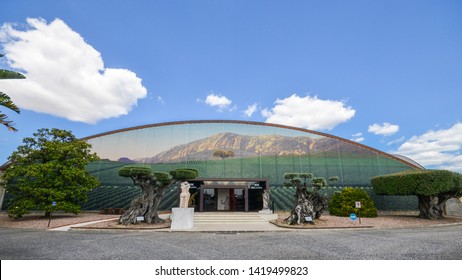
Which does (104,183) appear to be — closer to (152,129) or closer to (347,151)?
(152,129)

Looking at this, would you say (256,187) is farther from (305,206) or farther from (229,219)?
(305,206)

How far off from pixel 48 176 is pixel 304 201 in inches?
822

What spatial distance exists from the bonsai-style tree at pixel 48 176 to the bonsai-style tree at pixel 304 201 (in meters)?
17.5

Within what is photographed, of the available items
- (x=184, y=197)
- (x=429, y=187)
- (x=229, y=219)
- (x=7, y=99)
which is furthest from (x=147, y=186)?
(x=429, y=187)

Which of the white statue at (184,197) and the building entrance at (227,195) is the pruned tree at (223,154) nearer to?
the building entrance at (227,195)

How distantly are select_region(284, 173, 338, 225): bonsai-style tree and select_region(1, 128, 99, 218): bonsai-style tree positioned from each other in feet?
57.3

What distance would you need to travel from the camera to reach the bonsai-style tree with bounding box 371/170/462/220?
61.5 ft

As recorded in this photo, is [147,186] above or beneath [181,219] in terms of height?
above

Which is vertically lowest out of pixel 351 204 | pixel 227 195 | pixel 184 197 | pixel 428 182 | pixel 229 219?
pixel 229 219

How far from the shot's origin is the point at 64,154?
20172 mm

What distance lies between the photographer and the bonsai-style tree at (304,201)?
16.2 metres

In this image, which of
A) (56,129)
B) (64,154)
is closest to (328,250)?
(64,154)

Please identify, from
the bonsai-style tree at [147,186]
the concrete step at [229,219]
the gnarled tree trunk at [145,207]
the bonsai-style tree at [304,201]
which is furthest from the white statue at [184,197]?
the bonsai-style tree at [304,201]

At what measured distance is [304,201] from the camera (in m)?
16.9
